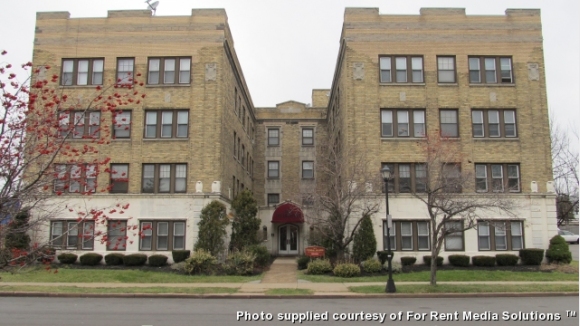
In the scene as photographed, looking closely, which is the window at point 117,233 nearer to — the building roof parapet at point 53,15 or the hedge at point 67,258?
the hedge at point 67,258

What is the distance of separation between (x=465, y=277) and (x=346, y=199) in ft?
22.9

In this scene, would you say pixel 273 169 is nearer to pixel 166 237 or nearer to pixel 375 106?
pixel 375 106

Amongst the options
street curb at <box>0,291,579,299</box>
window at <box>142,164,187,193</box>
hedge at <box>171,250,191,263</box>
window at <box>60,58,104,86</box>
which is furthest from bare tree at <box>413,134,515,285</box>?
window at <box>60,58,104,86</box>

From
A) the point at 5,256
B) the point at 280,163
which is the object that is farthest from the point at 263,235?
the point at 5,256

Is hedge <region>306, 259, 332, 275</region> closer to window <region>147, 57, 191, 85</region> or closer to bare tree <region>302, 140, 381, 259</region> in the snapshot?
bare tree <region>302, 140, 381, 259</region>

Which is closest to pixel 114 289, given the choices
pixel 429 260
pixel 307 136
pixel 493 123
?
pixel 429 260

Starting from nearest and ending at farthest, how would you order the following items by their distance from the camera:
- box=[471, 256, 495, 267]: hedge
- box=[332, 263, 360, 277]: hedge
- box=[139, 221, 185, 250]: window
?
box=[332, 263, 360, 277]: hedge, box=[471, 256, 495, 267]: hedge, box=[139, 221, 185, 250]: window

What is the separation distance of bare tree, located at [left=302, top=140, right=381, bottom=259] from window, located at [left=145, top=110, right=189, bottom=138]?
7.90m

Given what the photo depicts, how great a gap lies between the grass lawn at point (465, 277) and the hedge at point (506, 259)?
2.14 metres

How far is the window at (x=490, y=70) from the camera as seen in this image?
26938 millimetres

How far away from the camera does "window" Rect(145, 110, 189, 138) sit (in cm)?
2658

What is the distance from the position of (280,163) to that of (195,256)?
22.0 m

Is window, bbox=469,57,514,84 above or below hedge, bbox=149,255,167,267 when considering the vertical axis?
above

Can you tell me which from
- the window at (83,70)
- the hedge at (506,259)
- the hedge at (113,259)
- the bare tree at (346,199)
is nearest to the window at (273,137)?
the bare tree at (346,199)
